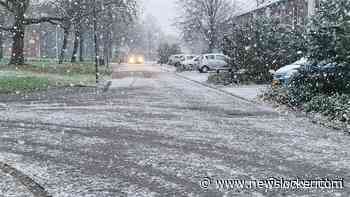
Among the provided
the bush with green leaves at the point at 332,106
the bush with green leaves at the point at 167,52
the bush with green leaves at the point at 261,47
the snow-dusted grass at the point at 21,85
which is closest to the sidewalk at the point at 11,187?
the bush with green leaves at the point at 332,106

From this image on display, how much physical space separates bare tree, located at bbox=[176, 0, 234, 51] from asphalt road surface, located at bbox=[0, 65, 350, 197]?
42.6 m

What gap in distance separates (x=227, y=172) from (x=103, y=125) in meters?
5.02

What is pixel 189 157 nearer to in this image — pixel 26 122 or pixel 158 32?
pixel 26 122

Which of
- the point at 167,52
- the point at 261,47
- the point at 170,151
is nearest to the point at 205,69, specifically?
the point at 261,47

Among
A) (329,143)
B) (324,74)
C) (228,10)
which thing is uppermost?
(228,10)

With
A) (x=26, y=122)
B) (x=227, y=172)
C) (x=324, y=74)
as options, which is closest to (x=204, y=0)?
(x=324, y=74)

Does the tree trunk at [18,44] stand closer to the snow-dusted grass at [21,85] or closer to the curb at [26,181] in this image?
the snow-dusted grass at [21,85]

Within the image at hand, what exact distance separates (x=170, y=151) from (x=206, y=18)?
51.0 m

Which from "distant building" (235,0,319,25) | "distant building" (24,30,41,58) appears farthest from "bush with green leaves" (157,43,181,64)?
"distant building" (24,30,41,58)

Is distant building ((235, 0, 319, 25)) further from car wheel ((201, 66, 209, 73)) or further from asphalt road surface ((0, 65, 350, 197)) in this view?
asphalt road surface ((0, 65, 350, 197))

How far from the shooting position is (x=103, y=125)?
11594mm

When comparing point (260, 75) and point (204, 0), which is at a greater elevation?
point (204, 0)

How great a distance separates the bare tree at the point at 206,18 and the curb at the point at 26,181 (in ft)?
163

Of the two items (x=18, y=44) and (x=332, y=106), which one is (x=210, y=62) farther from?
(x=332, y=106)
